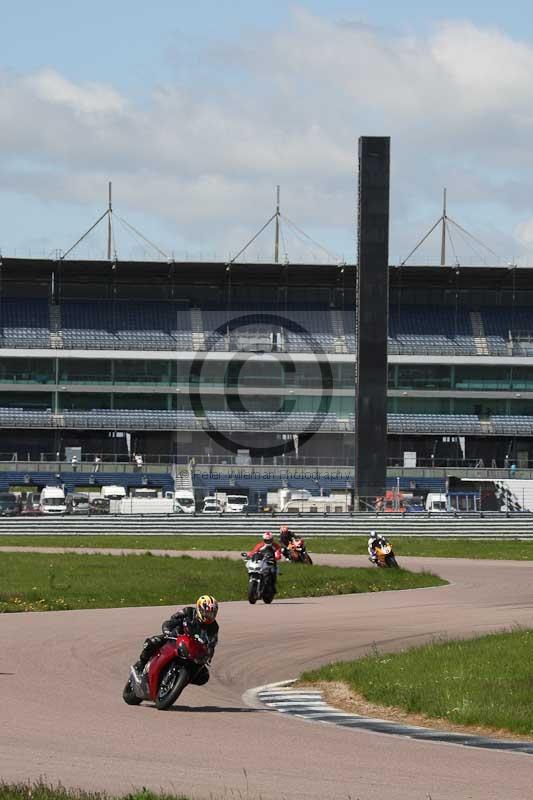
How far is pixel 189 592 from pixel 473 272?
69245 millimetres

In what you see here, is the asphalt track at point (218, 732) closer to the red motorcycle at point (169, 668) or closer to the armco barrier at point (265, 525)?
the red motorcycle at point (169, 668)

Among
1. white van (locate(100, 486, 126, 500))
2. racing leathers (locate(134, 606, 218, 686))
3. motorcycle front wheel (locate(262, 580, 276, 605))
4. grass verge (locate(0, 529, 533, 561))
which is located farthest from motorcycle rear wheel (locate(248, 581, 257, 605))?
white van (locate(100, 486, 126, 500))

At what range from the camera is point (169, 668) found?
1587 centimetres

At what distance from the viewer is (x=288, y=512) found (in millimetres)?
68375

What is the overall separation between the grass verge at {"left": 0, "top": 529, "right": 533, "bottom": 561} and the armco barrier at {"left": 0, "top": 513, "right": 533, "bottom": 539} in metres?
1.70

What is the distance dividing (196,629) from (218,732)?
6.94 ft

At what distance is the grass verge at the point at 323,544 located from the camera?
171ft

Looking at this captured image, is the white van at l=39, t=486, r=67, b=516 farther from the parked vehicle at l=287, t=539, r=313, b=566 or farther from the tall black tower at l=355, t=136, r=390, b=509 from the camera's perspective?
the parked vehicle at l=287, t=539, r=313, b=566

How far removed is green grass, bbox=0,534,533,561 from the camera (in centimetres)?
5216

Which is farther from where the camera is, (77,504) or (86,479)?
(86,479)

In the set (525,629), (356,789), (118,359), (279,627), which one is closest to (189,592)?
(279,627)

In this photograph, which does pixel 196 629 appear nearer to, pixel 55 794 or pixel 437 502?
pixel 55 794

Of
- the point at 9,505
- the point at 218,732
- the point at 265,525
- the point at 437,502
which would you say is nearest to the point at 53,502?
the point at 9,505

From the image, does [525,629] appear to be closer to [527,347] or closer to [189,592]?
[189,592]
